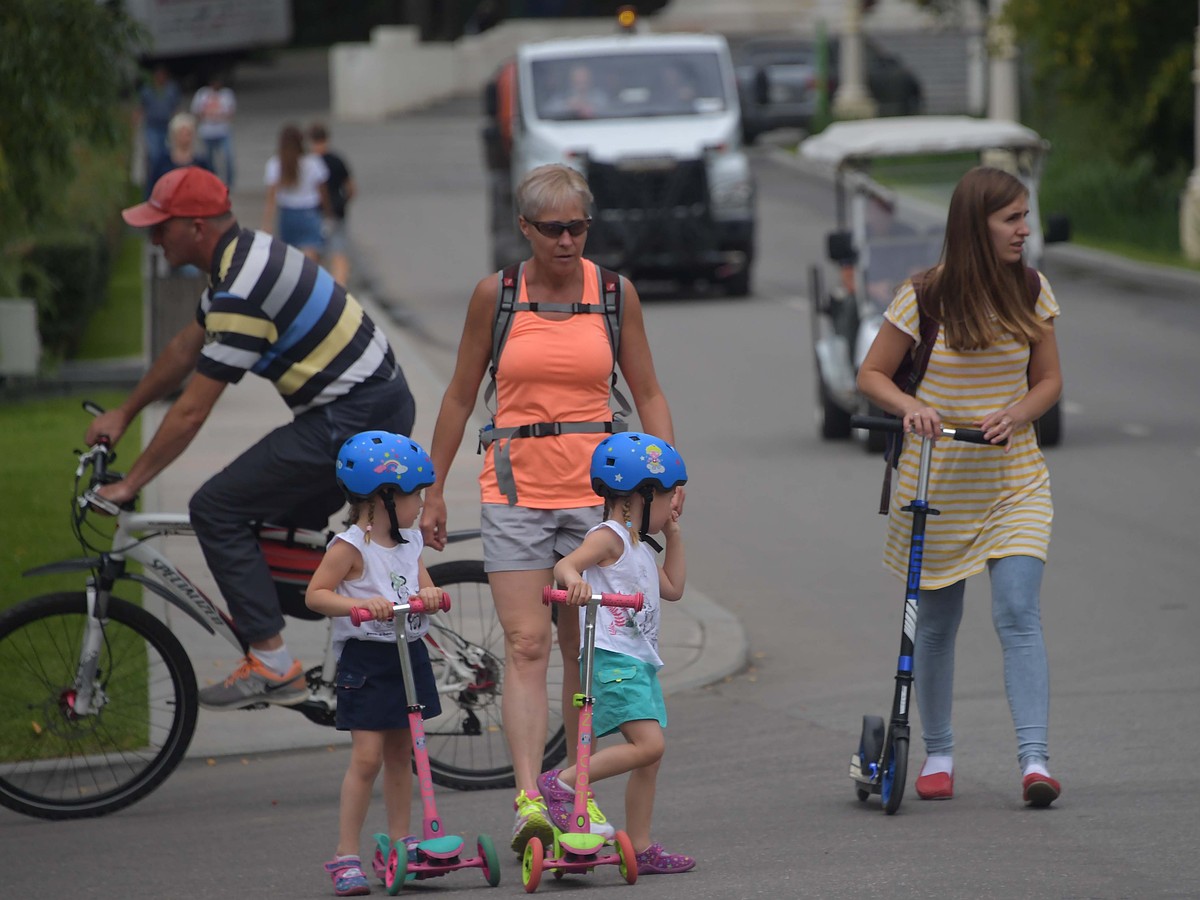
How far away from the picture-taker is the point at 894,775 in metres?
5.91

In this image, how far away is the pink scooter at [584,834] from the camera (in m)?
5.21

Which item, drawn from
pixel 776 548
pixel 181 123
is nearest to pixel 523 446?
pixel 776 548

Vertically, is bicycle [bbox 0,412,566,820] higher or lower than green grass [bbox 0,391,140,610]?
higher

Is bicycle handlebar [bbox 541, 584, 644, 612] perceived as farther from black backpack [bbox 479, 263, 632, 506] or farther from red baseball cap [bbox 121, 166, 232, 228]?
red baseball cap [bbox 121, 166, 232, 228]

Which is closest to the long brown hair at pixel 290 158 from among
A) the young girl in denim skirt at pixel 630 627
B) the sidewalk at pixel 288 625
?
the sidewalk at pixel 288 625

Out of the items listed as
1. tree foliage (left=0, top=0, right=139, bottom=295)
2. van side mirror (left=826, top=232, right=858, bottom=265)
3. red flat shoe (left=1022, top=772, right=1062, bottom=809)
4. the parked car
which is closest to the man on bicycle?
red flat shoe (left=1022, top=772, right=1062, bottom=809)

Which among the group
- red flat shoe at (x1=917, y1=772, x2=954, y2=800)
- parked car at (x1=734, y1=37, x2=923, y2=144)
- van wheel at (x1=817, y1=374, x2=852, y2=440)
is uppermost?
red flat shoe at (x1=917, y1=772, x2=954, y2=800)

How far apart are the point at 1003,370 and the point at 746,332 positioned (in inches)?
543

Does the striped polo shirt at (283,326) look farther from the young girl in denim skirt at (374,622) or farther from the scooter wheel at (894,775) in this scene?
the scooter wheel at (894,775)

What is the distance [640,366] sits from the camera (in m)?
5.87

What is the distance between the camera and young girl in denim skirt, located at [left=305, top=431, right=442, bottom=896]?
17.8ft

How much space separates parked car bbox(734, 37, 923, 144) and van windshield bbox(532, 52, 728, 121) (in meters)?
16.7

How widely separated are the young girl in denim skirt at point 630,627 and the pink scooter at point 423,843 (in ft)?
0.79

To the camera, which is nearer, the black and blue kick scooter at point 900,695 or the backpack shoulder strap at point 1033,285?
the black and blue kick scooter at point 900,695
